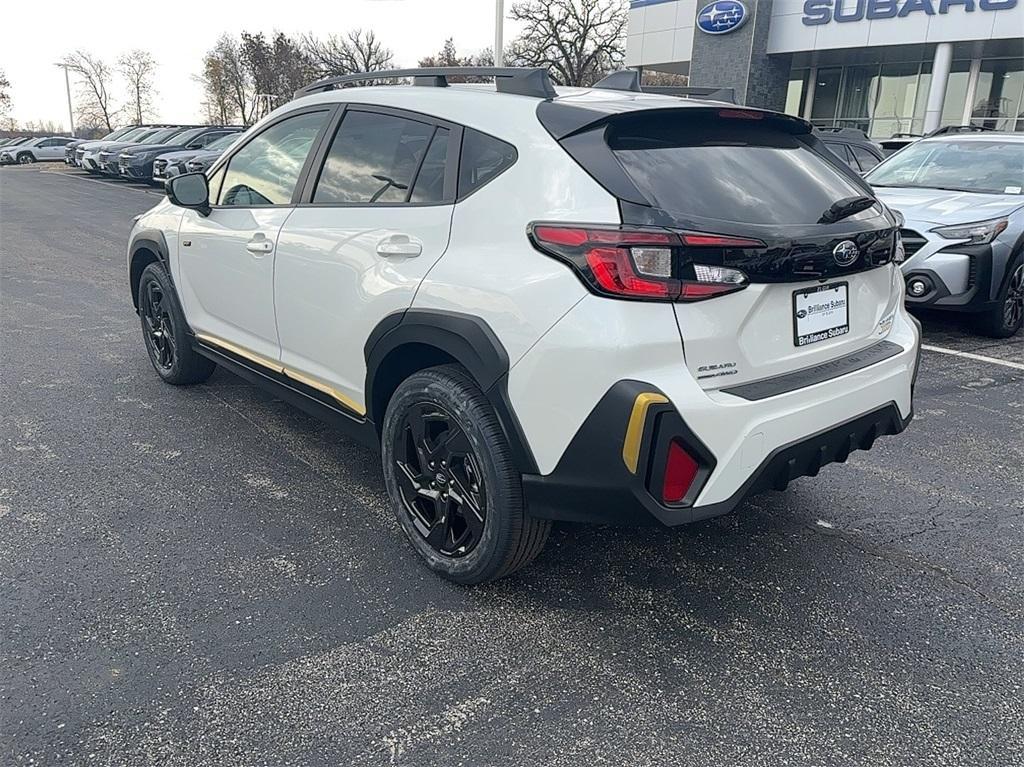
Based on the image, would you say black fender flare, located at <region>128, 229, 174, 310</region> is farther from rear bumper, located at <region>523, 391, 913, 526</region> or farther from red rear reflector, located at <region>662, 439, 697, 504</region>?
red rear reflector, located at <region>662, 439, 697, 504</region>

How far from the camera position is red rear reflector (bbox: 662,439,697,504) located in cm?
231

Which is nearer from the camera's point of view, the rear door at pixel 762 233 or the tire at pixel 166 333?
the rear door at pixel 762 233

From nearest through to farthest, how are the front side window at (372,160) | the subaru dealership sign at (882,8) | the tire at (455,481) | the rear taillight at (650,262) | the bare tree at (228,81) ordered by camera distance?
the rear taillight at (650,262), the tire at (455,481), the front side window at (372,160), the subaru dealership sign at (882,8), the bare tree at (228,81)

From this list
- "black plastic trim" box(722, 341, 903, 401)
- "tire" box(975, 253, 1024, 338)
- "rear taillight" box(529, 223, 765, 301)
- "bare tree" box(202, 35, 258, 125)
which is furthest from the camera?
"bare tree" box(202, 35, 258, 125)

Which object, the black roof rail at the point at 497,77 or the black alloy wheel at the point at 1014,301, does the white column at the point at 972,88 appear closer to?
the black alloy wheel at the point at 1014,301

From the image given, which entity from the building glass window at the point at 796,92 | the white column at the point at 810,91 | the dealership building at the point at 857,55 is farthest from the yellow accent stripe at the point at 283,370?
the white column at the point at 810,91

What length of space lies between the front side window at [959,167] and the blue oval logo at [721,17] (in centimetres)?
2156

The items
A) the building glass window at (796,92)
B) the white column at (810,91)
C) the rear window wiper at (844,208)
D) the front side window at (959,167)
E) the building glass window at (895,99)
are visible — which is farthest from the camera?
the building glass window at (796,92)

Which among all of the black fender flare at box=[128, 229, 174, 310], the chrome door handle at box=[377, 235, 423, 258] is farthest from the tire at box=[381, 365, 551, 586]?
the black fender flare at box=[128, 229, 174, 310]

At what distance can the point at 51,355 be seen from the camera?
18.8 feet

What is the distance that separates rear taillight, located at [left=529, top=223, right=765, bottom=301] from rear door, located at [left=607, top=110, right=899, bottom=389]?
1 cm

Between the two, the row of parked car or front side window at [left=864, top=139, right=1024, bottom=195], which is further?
the row of parked car

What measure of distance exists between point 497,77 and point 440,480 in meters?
1.51

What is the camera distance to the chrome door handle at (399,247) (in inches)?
113
